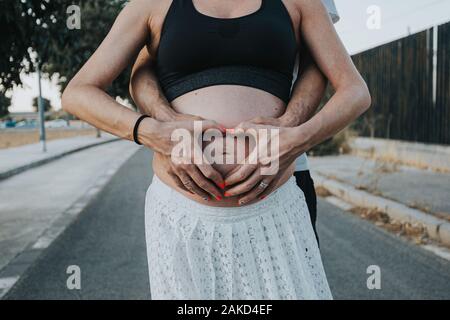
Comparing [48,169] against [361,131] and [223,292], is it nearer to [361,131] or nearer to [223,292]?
[361,131]

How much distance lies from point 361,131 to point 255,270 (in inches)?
541

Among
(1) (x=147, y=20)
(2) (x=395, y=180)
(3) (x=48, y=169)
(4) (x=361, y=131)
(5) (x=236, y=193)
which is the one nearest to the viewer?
(5) (x=236, y=193)

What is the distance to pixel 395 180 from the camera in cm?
830

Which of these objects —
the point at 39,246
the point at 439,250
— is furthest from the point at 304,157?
the point at 39,246

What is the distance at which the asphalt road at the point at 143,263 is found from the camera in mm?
3732

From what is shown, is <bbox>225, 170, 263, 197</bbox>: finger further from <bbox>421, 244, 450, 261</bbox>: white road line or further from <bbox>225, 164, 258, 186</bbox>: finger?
<bbox>421, 244, 450, 261</bbox>: white road line

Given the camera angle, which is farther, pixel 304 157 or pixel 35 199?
pixel 35 199

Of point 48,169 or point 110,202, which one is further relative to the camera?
point 48,169

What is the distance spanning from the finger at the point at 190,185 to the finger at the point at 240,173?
0.07 m

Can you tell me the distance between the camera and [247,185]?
1.22m

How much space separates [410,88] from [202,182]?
11.0 m

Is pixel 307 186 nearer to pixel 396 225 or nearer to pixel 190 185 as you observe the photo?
pixel 190 185
